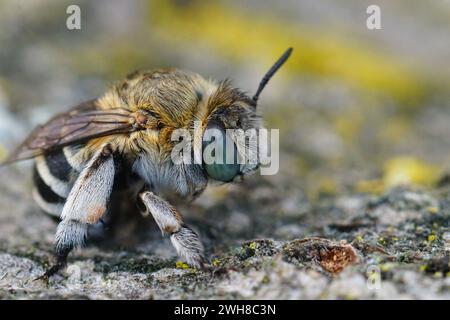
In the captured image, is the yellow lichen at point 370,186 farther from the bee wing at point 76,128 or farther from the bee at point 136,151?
the bee wing at point 76,128

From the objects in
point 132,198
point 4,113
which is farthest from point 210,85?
point 4,113

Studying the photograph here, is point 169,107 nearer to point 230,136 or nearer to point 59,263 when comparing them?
point 230,136

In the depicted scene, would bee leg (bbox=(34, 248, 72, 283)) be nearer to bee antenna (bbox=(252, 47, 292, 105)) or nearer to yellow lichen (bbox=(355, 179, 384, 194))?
bee antenna (bbox=(252, 47, 292, 105))

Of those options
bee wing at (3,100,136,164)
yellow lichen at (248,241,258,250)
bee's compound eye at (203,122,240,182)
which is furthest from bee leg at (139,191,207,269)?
bee wing at (3,100,136,164)

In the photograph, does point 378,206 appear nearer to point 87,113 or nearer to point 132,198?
point 132,198

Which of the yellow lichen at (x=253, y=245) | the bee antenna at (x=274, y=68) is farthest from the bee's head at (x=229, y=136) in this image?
the yellow lichen at (x=253, y=245)
